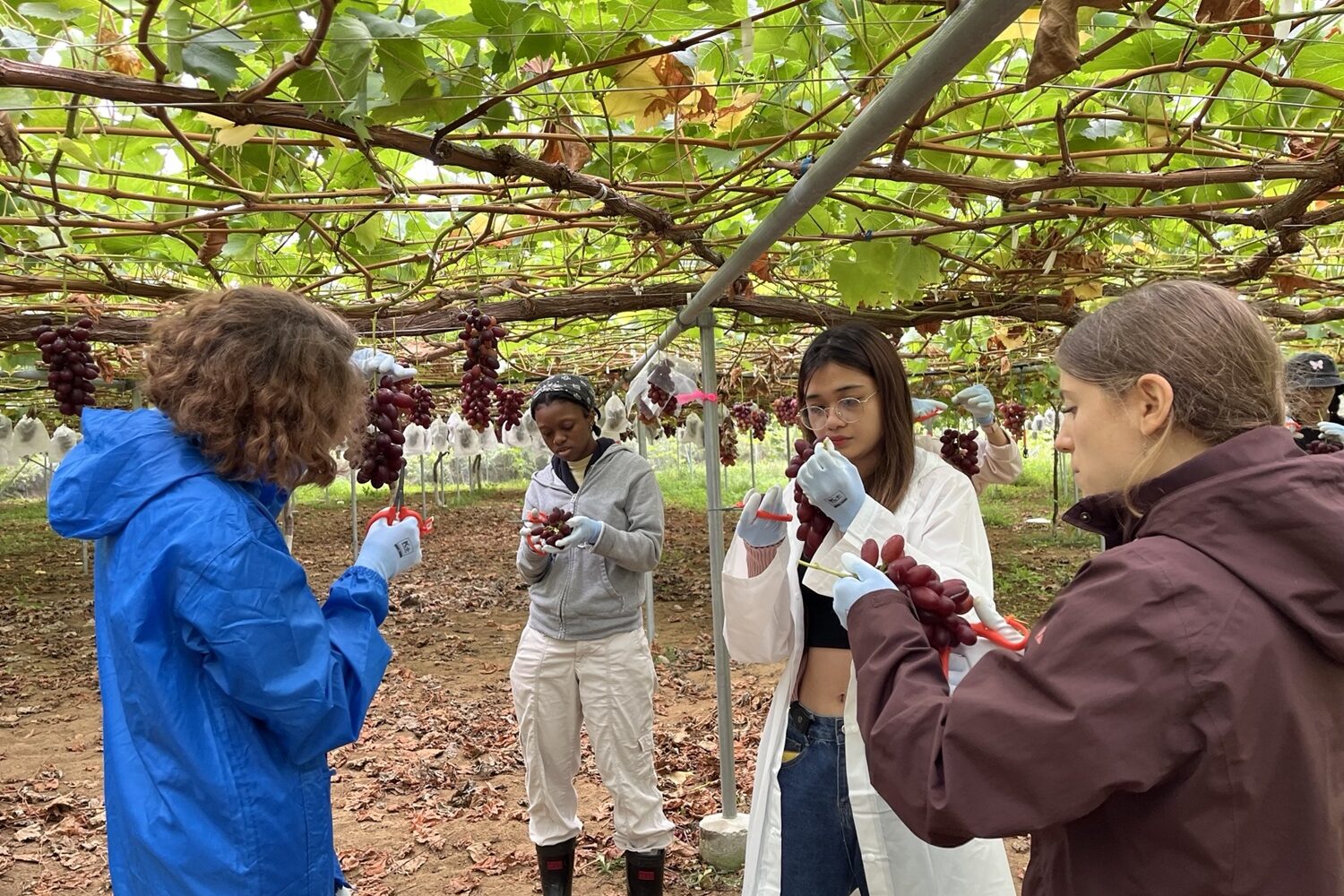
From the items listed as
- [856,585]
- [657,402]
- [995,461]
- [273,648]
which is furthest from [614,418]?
[856,585]

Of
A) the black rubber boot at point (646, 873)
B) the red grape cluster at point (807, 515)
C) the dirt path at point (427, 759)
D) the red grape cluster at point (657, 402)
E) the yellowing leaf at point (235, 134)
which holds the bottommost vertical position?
the dirt path at point (427, 759)

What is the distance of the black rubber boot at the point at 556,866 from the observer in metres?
3.17

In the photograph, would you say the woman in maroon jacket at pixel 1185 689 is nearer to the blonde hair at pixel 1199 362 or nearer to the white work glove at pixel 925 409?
the blonde hair at pixel 1199 362

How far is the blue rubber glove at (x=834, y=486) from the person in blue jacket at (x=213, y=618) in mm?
958

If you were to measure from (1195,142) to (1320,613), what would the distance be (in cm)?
233

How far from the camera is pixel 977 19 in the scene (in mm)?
1053

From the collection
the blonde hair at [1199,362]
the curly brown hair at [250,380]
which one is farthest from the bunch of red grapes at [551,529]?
the blonde hair at [1199,362]

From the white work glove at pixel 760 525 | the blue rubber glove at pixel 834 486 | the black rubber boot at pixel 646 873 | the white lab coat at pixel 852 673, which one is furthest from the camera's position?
the black rubber boot at pixel 646 873

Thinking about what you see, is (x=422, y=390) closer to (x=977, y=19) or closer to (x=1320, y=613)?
(x=977, y=19)

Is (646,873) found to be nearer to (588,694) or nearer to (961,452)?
(588,694)

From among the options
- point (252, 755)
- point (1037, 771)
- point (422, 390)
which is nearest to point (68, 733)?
point (422, 390)

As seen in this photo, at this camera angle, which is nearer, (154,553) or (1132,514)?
(1132,514)

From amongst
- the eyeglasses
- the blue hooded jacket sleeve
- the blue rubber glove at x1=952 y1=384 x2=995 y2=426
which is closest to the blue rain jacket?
the blue hooded jacket sleeve

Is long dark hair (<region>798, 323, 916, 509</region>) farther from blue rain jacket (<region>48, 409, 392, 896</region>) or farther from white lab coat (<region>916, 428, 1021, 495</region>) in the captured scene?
white lab coat (<region>916, 428, 1021, 495</region>)
